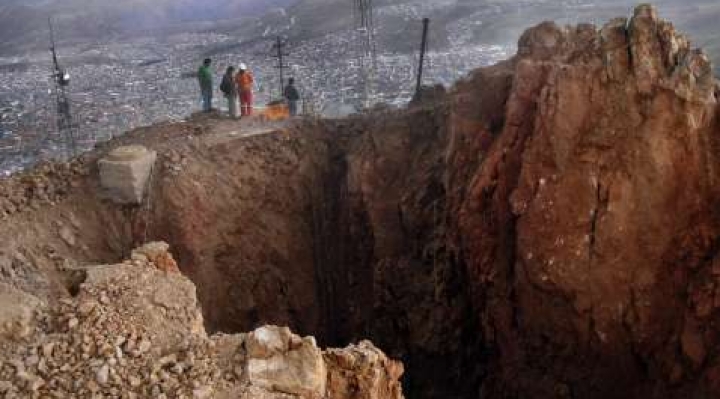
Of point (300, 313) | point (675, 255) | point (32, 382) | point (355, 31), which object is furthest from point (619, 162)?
point (355, 31)

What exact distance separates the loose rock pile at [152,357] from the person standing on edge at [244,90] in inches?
311

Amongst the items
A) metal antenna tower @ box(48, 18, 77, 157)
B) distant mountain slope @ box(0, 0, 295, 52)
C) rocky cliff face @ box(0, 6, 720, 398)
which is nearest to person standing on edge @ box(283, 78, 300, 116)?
rocky cliff face @ box(0, 6, 720, 398)

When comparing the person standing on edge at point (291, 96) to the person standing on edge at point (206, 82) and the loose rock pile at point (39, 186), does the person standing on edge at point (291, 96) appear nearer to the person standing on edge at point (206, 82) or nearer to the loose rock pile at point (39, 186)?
the person standing on edge at point (206, 82)

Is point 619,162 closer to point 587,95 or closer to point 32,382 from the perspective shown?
point 587,95

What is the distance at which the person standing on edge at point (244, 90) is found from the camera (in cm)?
1467

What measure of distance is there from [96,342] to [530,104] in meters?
6.51

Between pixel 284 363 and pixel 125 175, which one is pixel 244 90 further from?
pixel 284 363

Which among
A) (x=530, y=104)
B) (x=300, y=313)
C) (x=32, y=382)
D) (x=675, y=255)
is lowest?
(x=300, y=313)

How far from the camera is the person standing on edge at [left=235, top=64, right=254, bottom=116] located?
14672mm

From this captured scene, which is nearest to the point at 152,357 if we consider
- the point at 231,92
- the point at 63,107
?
the point at 231,92

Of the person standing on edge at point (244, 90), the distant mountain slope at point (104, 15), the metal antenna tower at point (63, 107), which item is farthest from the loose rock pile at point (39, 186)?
the distant mountain slope at point (104, 15)

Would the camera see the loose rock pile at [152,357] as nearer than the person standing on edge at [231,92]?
Yes

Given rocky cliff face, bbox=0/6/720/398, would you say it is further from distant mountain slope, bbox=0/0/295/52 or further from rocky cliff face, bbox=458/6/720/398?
distant mountain slope, bbox=0/0/295/52

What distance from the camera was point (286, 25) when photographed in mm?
44375
